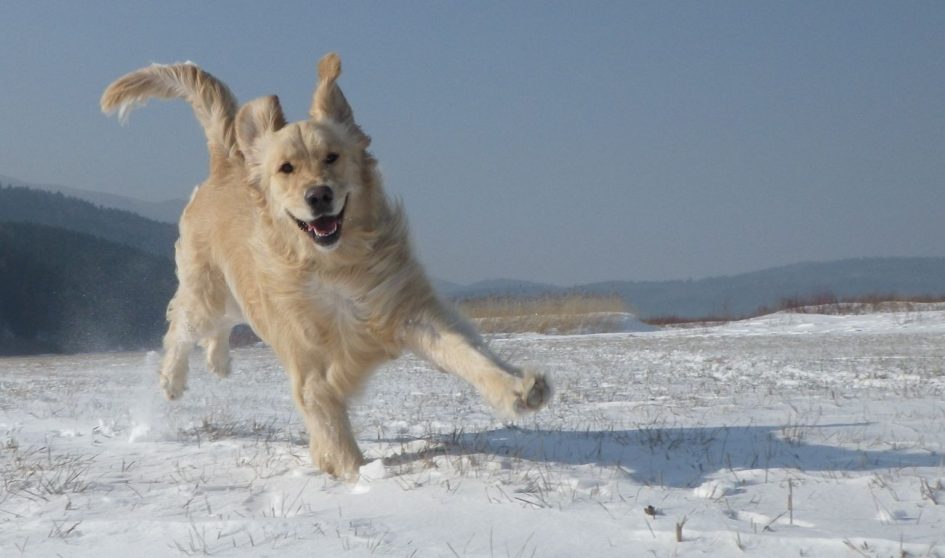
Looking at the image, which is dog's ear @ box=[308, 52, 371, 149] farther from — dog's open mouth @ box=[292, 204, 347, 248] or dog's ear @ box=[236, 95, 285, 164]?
dog's open mouth @ box=[292, 204, 347, 248]

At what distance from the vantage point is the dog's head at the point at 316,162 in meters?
4.21

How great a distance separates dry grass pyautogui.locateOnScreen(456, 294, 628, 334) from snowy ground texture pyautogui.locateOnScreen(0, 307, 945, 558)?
1865 centimetres

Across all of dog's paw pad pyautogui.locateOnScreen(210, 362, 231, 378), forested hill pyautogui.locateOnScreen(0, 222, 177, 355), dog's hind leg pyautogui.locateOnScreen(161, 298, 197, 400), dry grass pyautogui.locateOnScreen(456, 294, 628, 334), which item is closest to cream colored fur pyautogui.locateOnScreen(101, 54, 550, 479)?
dog's hind leg pyautogui.locateOnScreen(161, 298, 197, 400)

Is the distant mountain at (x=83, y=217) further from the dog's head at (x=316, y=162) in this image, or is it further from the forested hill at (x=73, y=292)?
the dog's head at (x=316, y=162)

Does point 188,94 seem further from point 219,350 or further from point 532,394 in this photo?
point 532,394

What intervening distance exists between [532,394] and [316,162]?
1.60 m

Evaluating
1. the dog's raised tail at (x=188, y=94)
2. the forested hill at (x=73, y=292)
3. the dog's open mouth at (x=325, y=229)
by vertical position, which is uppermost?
the dog's raised tail at (x=188, y=94)

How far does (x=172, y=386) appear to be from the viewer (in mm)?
6418

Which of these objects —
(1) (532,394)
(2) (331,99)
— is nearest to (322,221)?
(2) (331,99)

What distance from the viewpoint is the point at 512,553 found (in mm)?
2545

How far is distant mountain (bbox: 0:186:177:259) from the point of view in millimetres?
71688

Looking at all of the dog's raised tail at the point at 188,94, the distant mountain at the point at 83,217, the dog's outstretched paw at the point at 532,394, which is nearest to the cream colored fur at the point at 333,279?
the dog's outstretched paw at the point at 532,394

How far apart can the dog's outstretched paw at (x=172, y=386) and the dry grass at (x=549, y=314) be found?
747 inches

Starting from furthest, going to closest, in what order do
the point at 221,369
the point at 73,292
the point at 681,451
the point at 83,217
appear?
the point at 83,217
the point at 73,292
the point at 221,369
the point at 681,451
